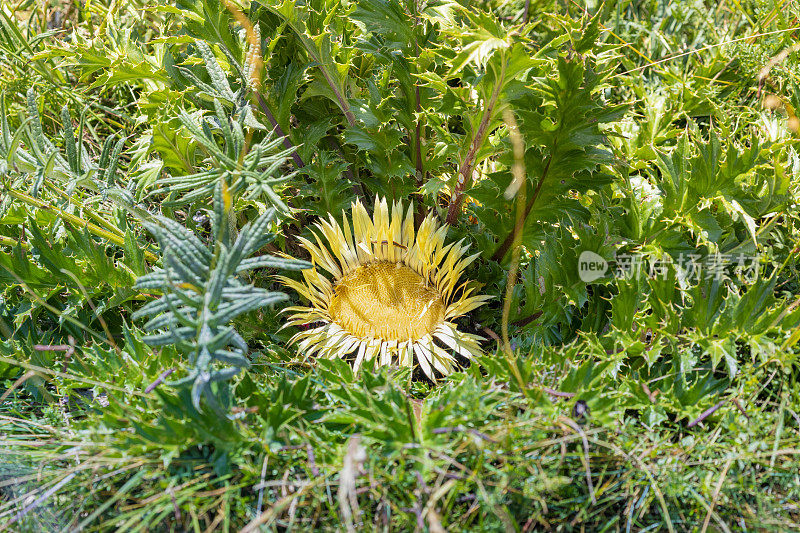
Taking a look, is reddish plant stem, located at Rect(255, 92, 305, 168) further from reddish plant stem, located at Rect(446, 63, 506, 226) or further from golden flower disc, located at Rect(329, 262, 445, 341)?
reddish plant stem, located at Rect(446, 63, 506, 226)

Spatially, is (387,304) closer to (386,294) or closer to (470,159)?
(386,294)

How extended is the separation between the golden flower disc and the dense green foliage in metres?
0.16

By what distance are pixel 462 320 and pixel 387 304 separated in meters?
0.25

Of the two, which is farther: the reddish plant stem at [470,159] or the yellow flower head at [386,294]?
the yellow flower head at [386,294]

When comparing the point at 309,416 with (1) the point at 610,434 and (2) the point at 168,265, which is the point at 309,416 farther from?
(1) the point at 610,434

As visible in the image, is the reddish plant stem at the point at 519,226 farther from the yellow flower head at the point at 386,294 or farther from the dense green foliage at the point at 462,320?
the yellow flower head at the point at 386,294

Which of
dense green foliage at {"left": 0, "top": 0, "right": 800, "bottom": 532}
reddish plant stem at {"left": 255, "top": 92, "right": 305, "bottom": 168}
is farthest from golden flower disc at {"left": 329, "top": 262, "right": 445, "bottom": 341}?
reddish plant stem at {"left": 255, "top": 92, "right": 305, "bottom": 168}

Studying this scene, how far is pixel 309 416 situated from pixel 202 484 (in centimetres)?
27

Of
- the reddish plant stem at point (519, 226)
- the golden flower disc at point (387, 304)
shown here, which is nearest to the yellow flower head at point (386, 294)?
the golden flower disc at point (387, 304)

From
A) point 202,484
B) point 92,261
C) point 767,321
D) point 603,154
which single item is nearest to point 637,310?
point 767,321

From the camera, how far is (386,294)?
72.2 inches

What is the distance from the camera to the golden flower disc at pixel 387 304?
175 cm

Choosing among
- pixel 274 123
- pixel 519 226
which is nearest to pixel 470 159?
pixel 519 226

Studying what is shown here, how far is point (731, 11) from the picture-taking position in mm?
2369
